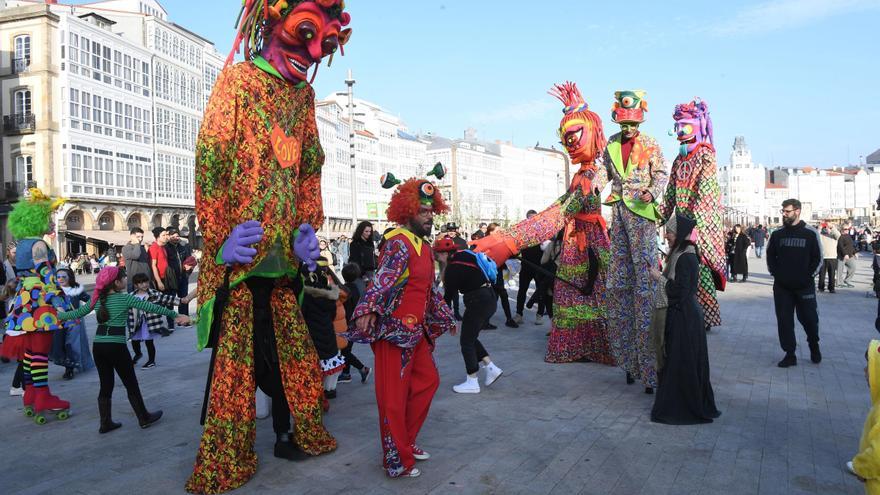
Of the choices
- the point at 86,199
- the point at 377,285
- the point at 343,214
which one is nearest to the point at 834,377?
the point at 377,285

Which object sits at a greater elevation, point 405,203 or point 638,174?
point 638,174

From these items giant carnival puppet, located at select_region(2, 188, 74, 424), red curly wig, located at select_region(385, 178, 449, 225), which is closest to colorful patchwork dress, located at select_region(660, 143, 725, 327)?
red curly wig, located at select_region(385, 178, 449, 225)

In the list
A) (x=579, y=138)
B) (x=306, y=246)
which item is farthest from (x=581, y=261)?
(x=306, y=246)

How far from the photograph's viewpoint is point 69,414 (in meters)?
5.84

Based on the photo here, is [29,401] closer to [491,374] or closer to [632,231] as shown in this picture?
[491,374]

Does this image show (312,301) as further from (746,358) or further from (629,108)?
(746,358)

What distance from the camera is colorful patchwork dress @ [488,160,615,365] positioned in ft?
24.1

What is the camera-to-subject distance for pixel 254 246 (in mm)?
3900

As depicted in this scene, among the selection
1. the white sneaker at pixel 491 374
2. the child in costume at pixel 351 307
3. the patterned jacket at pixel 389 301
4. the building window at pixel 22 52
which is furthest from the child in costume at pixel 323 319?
the building window at pixel 22 52

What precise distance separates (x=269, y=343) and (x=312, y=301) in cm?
178

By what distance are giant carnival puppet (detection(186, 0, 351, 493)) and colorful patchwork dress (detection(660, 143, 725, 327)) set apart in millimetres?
5833

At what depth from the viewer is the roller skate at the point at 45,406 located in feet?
18.4

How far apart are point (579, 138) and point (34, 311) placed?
5.85 meters

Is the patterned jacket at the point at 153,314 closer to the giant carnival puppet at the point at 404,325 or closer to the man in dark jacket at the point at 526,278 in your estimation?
the giant carnival puppet at the point at 404,325
